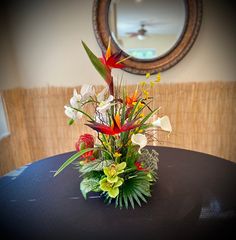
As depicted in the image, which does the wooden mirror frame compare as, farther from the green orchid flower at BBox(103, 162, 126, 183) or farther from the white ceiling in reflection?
the green orchid flower at BBox(103, 162, 126, 183)

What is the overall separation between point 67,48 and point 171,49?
3.05ft

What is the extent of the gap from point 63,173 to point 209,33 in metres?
1.66

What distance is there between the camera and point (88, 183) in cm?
89

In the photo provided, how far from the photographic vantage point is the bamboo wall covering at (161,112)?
1.92 m

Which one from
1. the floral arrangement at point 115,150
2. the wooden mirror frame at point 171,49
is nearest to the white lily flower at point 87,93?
the floral arrangement at point 115,150

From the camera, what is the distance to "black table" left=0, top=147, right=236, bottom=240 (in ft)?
2.37

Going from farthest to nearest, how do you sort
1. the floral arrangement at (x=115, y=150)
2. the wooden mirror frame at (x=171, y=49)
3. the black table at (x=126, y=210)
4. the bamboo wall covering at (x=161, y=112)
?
the bamboo wall covering at (x=161, y=112) → the wooden mirror frame at (x=171, y=49) → the floral arrangement at (x=115, y=150) → the black table at (x=126, y=210)

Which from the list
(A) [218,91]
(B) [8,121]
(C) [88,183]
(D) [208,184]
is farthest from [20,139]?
(A) [218,91]

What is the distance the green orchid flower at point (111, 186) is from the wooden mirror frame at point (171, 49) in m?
1.28

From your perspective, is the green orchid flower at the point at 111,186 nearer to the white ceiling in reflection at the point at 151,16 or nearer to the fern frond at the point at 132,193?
the fern frond at the point at 132,193

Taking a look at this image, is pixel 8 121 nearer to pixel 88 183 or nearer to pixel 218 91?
pixel 88 183

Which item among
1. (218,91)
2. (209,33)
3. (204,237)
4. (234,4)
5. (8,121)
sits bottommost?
(204,237)

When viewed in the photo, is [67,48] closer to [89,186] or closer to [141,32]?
[141,32]

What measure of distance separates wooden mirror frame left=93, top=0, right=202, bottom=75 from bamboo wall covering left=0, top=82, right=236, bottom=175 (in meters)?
0.20
